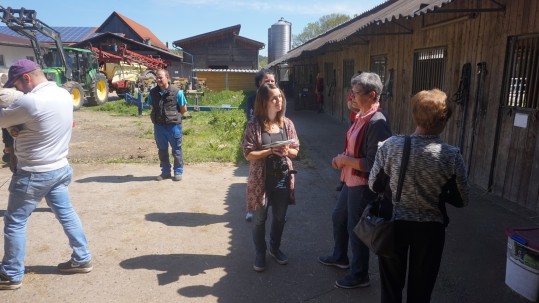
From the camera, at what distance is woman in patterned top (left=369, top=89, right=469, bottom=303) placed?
222 centimetres

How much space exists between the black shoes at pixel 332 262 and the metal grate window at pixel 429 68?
14.7ft

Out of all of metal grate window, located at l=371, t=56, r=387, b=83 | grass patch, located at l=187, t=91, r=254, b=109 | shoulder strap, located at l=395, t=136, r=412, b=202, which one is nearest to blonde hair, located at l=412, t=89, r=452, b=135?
shoulder strap, located at l=395, t=136, r=412, b=202

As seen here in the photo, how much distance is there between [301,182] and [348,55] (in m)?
7.95

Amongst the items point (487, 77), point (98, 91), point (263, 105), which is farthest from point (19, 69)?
point (98, 91)

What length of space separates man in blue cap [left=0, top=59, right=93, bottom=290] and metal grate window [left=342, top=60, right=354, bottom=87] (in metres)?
10.7

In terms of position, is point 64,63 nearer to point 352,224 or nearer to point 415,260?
point 352,224

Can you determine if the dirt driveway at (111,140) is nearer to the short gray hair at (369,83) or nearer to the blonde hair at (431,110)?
the short gray hair at (369,83)

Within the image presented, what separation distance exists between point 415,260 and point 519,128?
11.4 ft

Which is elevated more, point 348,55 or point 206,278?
point 348,55

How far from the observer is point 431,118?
2215mm

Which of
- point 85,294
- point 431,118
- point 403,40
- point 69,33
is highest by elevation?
point 69,33

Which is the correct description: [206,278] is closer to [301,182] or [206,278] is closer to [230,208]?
[230,208]

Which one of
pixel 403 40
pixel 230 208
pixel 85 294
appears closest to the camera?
pixel 85 294

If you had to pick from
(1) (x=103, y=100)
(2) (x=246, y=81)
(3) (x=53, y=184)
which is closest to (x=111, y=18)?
(2) (x=246, y=81)
